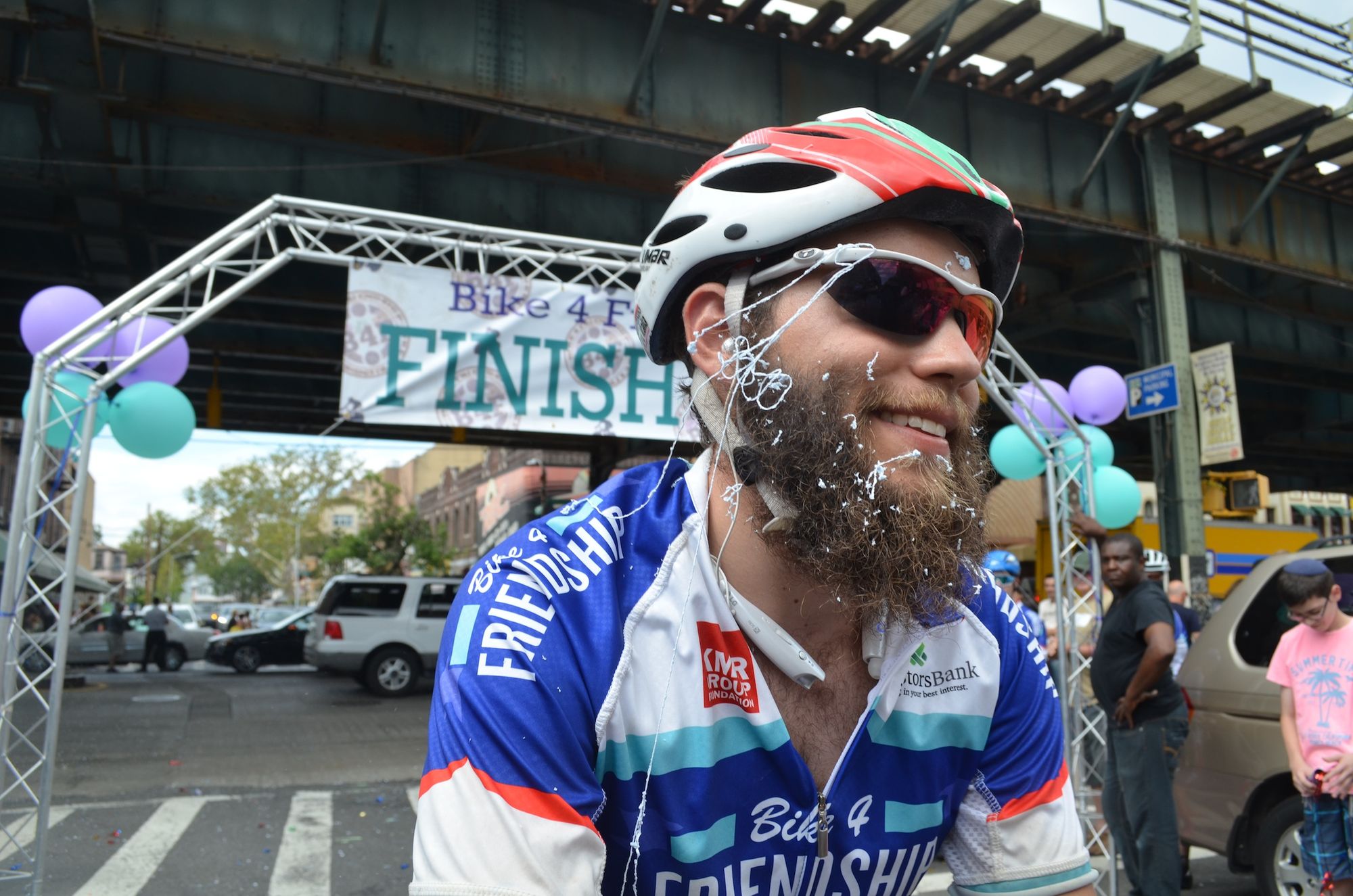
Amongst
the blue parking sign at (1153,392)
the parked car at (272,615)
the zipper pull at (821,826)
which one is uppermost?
the blue parking sign at (1153,392)

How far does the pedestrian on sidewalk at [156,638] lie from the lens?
2284cm

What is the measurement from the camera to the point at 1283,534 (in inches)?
902

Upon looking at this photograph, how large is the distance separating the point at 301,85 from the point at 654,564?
9670mm

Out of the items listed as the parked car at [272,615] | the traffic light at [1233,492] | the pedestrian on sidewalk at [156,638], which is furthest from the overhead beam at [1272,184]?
the parked car at [272,615]

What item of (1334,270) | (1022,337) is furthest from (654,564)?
(1334,270)

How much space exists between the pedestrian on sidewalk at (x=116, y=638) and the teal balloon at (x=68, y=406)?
18.1 m

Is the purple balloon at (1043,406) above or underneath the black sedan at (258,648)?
above

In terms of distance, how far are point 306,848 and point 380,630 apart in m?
10.4

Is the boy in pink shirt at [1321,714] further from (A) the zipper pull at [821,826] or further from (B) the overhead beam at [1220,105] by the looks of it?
(B) the overhead beam at [1220,105]

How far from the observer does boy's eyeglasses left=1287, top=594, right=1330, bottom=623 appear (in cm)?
470

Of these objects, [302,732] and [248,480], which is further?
[248,480]

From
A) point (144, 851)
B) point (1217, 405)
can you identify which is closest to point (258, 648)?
point (144, 851)

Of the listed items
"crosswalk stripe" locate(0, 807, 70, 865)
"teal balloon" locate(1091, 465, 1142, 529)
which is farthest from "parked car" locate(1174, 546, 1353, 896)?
"crosswalk stripe" locate(0, 807, 70, 865)

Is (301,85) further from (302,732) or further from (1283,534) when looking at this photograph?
(1283,534)
